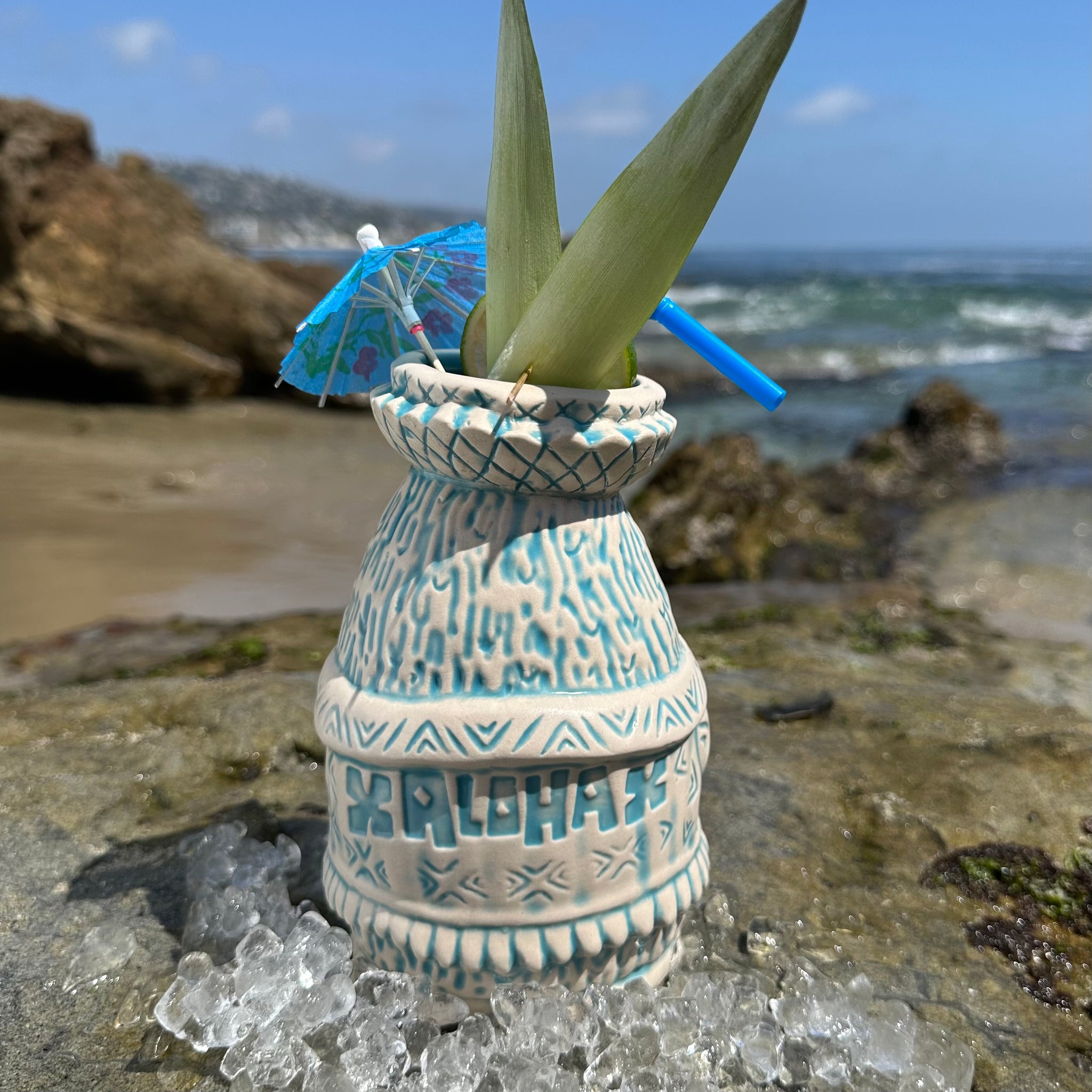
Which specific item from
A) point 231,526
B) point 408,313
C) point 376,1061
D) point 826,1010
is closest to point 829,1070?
point 826,1010

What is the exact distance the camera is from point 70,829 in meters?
2.41

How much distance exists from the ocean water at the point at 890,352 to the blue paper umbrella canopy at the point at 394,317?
396 inches

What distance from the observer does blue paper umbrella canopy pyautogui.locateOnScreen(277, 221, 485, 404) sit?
6.25ft

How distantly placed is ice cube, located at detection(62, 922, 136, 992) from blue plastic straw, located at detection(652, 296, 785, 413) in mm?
1671

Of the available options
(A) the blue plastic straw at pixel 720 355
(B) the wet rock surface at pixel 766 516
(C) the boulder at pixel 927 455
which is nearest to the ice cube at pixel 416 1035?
(A) the blue plastic straw at pixel 720 355

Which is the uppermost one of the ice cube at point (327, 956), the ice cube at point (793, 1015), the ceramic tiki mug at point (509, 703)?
the ceramic tiki mug at point (509, 703)

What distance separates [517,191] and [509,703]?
90 centimetres

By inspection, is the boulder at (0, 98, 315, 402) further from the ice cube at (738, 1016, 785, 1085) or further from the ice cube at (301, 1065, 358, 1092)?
the ice cube at (738, 1016, 785, 1085)

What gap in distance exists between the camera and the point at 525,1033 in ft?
5.68

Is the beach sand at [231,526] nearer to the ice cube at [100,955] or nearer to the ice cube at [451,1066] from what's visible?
the ice cube at [100,955]

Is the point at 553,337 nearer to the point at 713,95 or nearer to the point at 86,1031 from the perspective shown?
the point at 713,95

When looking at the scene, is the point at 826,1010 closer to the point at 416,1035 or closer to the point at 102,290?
the point at 416,1035

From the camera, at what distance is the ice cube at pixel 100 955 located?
6.39 feet

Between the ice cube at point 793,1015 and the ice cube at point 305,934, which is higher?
the ice cube at point 305,934
